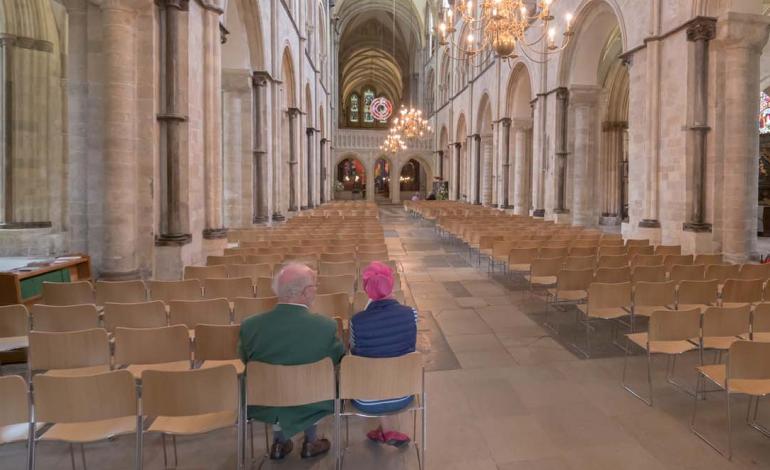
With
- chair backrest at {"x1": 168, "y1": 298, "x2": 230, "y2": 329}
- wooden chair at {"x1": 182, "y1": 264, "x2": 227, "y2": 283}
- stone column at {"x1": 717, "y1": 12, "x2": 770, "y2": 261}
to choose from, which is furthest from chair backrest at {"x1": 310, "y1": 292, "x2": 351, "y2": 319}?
stone column at {"x1": 717, "y1": 12, "x2": 770, "y2": 261}

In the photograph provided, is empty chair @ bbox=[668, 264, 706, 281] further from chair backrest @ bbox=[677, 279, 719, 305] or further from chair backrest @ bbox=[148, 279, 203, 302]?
chair backrest @ bbox=[148, 279, 203, 302]

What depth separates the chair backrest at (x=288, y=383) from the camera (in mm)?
2830

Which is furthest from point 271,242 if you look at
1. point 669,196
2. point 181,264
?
point 669,196

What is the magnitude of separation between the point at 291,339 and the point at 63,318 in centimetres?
247

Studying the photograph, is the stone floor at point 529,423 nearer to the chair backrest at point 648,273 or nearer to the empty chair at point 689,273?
the chair backrest at point 648,273

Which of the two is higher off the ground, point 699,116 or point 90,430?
point 699,116

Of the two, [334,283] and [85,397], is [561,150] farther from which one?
[85,397]

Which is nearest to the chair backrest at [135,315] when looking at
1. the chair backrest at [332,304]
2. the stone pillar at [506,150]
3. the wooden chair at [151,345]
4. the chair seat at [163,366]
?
the chair seat at [163,366]

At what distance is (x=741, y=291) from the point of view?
5.44m

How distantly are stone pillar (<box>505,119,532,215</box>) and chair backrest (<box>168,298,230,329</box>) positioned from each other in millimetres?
20120

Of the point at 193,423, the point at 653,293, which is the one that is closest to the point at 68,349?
the point at 193,423

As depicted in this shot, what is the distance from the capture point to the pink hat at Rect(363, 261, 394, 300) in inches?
128

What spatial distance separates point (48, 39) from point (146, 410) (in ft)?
41.1

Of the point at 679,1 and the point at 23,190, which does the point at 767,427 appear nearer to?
the point at 679,1
